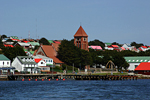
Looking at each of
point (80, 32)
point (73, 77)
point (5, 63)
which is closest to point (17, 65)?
point (5, 63)

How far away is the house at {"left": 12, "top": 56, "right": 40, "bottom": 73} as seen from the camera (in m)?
142

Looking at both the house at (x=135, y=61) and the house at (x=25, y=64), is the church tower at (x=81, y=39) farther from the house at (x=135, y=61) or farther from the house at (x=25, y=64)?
the house at (x=25, y=64)

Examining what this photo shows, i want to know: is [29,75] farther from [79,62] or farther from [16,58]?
[79,62]

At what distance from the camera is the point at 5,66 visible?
449ft

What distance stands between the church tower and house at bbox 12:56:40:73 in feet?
164

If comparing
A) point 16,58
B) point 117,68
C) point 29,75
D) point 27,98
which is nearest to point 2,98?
point 27,98

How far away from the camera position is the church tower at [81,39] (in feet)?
629

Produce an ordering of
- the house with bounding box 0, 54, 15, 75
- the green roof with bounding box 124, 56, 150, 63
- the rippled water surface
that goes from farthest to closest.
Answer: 1. the green roof with bounding box 124, 56, 150, 63
2. the house with bounding box 0, 54, 15, 75
3. the rippled water surface

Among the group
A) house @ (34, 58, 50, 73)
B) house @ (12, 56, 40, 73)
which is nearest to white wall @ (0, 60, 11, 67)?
house @ (12, 56, 40, 73)

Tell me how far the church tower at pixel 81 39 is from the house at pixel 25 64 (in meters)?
49.9

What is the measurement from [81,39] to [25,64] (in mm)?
56311

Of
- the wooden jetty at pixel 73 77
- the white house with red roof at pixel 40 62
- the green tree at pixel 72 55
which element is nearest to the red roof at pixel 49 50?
the green tree at pixel 72 55

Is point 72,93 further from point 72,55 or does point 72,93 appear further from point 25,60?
point 72,55

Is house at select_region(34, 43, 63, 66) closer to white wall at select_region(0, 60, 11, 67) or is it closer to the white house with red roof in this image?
the white house with red roof
